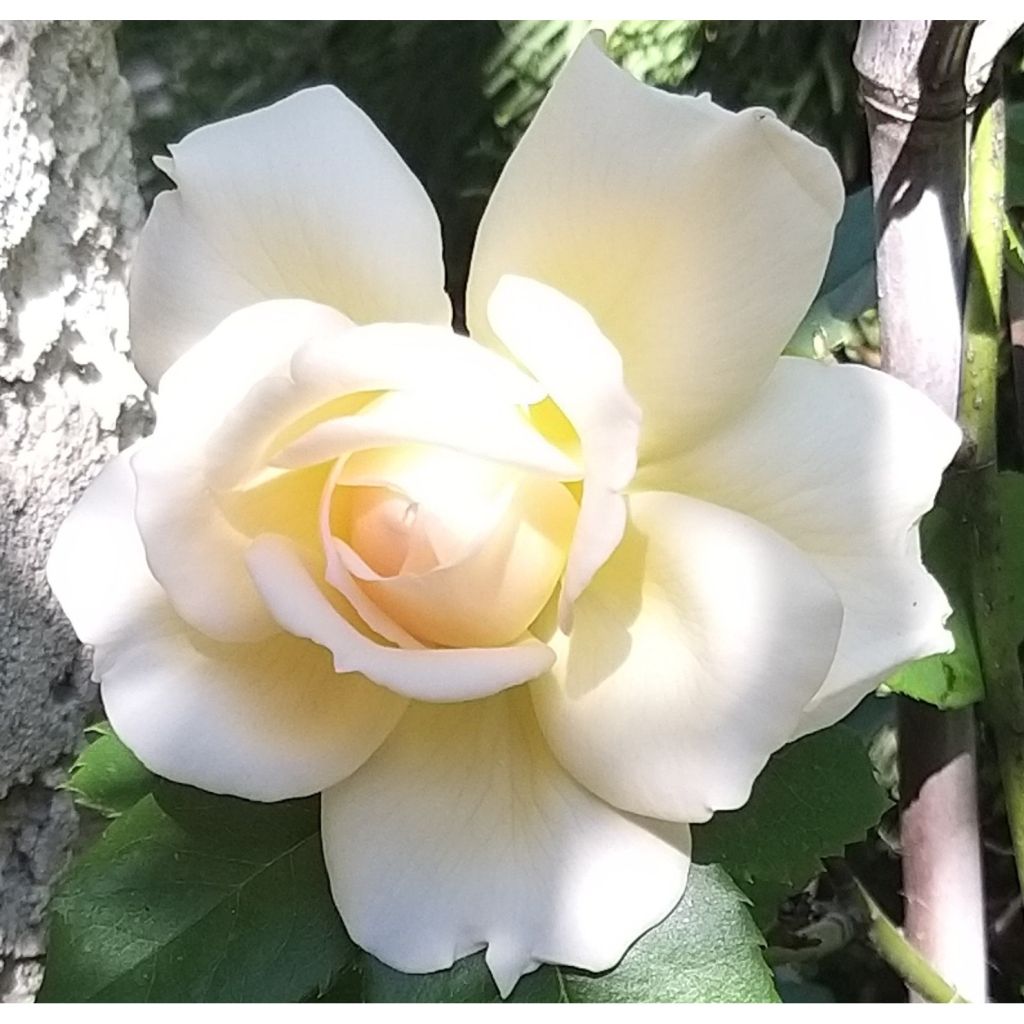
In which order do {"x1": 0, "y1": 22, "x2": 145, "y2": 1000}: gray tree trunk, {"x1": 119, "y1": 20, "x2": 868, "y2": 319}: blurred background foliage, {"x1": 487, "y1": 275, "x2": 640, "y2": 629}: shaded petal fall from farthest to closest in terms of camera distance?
{"x1": 119, "y1": 20, "x2": 868, "y2": 319}: blurred background foliage
{"x1": 0, "y1": 22, "x2": 145, "y2": 1000}: gray tree trunk
{"x1": 487, "y1": 275, "x2": 640, "y2": 629}: shaded petal

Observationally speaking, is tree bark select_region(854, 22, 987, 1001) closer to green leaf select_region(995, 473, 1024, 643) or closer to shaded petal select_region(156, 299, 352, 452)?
green leaf select_region(995, 473, 1024, 643)

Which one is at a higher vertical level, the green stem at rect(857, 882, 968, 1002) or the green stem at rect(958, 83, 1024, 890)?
the green stem at rect(958, 83, 1024, 890)

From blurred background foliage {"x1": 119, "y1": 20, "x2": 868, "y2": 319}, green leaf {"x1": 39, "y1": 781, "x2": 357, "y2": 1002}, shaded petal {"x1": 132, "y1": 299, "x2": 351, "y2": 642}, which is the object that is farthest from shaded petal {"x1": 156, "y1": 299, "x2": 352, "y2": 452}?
blurred background foliage {"x1": 119, "y1": 20, "x2": 868, "y2": 319}

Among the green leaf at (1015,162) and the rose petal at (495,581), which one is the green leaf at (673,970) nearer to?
the rose petal at (495,581)

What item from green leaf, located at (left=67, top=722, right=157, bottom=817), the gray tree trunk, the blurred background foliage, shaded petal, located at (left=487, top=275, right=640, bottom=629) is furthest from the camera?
the blurred background foliage

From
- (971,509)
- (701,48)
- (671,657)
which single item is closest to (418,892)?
(671,657)

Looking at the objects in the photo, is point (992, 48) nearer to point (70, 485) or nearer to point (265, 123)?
point (265, 123)

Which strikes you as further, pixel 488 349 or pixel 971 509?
pixel 971 509
